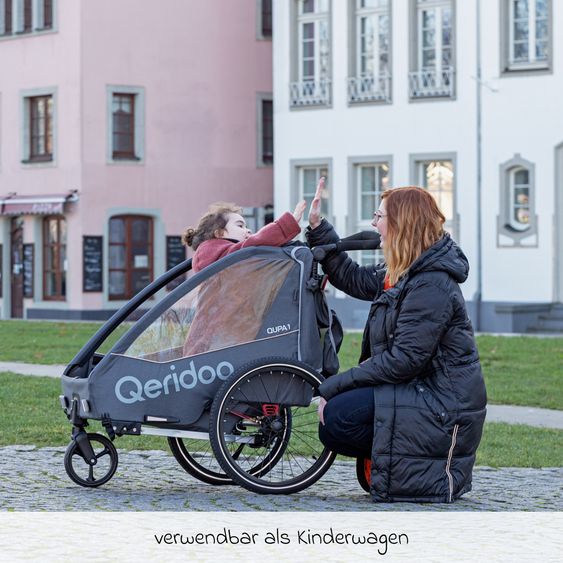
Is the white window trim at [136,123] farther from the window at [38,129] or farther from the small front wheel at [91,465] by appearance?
the small front wheel at [91,465]

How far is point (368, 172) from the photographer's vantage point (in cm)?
3359

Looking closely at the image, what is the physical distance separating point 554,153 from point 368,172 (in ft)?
15.2

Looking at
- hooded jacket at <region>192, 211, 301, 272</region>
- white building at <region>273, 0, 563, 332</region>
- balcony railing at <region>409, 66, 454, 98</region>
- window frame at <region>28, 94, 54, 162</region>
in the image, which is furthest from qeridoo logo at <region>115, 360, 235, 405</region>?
window frame at <region>28, 94, 54, 162</region>

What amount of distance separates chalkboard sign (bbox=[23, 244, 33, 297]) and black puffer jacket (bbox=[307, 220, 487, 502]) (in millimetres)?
29844

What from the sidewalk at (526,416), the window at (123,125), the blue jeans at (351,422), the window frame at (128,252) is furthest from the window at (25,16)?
the blue jeans at (351,422)

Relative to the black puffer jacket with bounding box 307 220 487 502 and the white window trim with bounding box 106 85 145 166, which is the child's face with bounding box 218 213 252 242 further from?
the white window trim with bounding box 106 85 145 166

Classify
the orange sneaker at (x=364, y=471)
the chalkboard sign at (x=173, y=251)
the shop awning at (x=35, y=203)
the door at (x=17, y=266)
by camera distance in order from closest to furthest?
1. the orange sneaker at (x=364, y=471)
2. the shop awning at (x=35, y=203)
3. the chalkboard sign at (x=173, y=251)
4. the door at (x=17, y=266)

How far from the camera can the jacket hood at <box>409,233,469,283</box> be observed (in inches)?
325

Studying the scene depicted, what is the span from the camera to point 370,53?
33219mm

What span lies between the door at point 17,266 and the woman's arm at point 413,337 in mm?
30626

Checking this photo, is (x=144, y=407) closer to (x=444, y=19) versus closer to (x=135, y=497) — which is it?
(x=135, y=497)

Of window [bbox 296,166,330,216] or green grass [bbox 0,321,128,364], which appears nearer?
green grass [bbox 0,321,128,364]

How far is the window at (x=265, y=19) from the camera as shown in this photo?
38438mm
